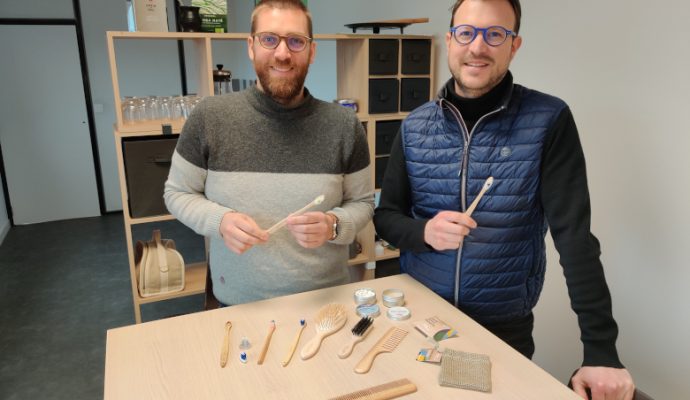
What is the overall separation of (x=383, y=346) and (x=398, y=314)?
0.14 meters

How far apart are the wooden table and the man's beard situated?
58 centimetres

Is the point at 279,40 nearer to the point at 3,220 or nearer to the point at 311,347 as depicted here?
the point at 311,347

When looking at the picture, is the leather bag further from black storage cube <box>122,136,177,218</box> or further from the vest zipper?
the vest zipper

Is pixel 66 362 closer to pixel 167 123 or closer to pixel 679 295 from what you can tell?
pixel 167 123

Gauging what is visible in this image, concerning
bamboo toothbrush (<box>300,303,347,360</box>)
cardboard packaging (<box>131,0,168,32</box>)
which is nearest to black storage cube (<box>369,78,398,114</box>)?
cardboard packaging (<box>131,0,168,32</box>)

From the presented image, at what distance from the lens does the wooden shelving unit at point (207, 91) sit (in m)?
2.42

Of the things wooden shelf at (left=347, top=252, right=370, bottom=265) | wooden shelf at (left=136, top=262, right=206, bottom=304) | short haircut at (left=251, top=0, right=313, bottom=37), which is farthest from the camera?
wooden shelf at (left=347, top=252, right=370, bottom=265)

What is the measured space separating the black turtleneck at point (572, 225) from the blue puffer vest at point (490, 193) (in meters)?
0.03

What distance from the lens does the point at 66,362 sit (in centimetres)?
265

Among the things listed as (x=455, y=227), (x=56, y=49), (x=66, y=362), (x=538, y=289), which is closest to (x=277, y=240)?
(x=455, y=227)

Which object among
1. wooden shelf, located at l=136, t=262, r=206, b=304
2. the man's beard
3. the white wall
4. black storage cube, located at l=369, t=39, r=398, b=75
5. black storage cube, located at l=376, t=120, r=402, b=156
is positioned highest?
black storage cube, located at l=369, t=39, r=398, b=75

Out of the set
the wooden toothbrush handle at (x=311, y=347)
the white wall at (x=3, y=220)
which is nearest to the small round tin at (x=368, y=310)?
the wooden toothbrush handle at (x=311, y=347)

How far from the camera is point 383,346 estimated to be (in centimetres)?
107

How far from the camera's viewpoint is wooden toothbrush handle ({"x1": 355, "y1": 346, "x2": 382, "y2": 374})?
99 centimetres
